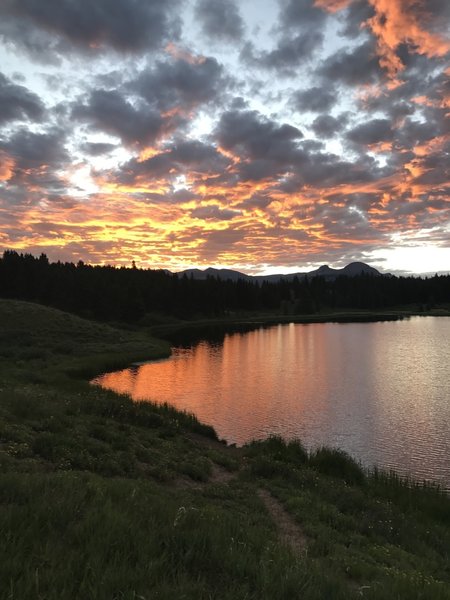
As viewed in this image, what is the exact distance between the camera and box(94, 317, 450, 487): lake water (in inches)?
1064

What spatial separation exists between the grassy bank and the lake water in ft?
17.6

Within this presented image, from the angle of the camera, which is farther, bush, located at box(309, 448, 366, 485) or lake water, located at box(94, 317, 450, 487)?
lake water, located at box(94, 317, 450, 487)

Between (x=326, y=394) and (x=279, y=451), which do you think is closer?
(x=279, y=451)

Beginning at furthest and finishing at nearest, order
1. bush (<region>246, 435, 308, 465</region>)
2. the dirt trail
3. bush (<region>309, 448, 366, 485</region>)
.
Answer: bush (<region>246, 435, 308, 465</region>) → bush (<region>309, 448, 366, 485</region>) → the dirt trail

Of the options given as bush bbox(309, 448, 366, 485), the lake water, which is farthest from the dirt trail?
the lake water

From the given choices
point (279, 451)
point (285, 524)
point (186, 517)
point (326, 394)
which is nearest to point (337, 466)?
point (279, 451)

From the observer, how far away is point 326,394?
40406 millimetres

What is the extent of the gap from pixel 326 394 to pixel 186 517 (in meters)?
34.5

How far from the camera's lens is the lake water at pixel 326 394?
88.7 feet

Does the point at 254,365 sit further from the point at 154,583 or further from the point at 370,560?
the point at 154,583

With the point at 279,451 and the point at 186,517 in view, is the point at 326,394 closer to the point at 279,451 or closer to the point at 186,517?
the point at 279,451

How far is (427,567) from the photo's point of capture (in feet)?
35.4

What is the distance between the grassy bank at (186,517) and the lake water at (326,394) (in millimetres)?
5379

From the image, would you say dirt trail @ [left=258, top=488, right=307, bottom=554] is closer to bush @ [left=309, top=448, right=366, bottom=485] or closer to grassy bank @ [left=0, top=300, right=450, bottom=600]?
grassy bank @ [left=0, top=300, right=450, bottom=600]
